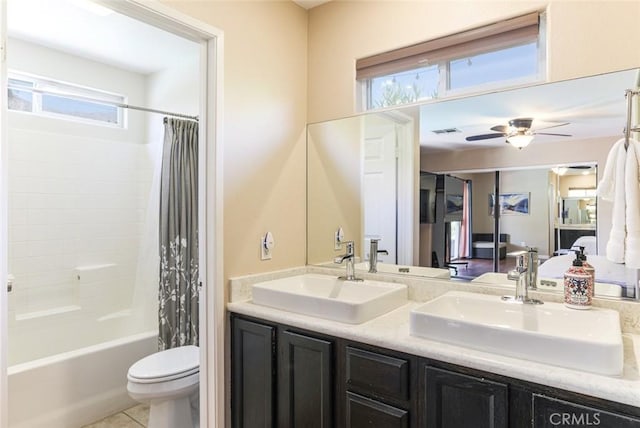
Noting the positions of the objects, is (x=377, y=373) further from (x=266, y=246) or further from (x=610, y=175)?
(x=610, y=175)

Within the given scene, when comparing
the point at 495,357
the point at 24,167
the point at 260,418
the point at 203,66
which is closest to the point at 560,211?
the point at 495,357

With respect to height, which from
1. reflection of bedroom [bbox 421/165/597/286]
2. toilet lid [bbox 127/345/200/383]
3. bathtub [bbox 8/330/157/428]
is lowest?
bathtub [bbox 8/330/157/428]

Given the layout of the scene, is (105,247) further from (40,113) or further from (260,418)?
(260,418)

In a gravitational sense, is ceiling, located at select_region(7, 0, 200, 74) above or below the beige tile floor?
above

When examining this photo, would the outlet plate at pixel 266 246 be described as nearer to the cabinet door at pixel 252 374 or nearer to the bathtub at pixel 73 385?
the cabinet door at pixel 252 374

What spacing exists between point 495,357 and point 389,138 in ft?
4.09

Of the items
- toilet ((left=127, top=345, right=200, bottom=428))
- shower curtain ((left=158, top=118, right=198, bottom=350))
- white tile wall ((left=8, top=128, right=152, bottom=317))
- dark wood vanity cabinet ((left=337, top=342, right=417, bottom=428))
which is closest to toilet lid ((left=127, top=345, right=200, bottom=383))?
toilet ((left=127, top=345, right=200, bottom=428))

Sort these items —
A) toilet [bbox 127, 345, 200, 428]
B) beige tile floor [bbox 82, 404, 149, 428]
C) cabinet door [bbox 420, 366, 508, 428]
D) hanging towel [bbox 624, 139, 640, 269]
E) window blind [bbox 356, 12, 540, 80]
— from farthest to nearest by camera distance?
beige tile floor [bbox 82, 404, 149, 428] → toilet [bbox 127, 345, 200, 428] → window blind [bbox 356, 12, 540, 80] → hanging towel [bbox 624, 139, 640, 269] → cabinet door [bbox 420, 366, 508, 428]

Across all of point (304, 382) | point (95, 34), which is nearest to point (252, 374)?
point (304, 382)

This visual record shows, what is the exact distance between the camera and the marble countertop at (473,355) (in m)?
1.02

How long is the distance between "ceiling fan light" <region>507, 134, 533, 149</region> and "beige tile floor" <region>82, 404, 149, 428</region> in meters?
2.55

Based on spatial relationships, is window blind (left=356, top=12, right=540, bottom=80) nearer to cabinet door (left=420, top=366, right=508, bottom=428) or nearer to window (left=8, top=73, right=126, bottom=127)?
cabinet door (left=420, top=366, right=508, bottom=428)

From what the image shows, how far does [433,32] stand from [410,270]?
3.83 feet

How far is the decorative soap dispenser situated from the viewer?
56.4 inches
